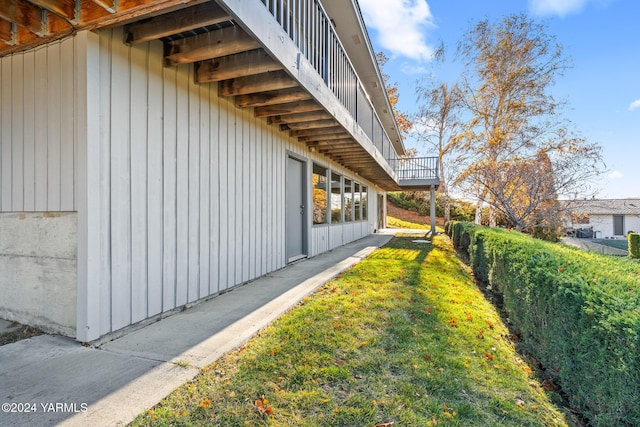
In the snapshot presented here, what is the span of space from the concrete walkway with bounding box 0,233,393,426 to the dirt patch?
26.6 m

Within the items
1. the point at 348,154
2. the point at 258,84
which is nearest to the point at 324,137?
the point at 348,154

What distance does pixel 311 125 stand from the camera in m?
5.60

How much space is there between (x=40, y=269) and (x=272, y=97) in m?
3.24

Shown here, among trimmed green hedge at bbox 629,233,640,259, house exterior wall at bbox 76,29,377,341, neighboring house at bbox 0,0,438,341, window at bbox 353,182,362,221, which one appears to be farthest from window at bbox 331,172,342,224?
trimmed green hedge at bbox 629,233,640,259

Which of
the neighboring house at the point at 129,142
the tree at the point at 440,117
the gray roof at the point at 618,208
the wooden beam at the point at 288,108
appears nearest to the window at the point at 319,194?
the wooden beam at the point at 288,108

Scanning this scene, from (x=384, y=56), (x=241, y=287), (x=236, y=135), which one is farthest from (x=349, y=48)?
(x=384, y=56)

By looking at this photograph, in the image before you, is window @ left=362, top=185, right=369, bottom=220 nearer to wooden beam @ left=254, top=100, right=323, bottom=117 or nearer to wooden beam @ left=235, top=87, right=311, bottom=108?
wooden beam @ left=254, top=100, right=323, bottom=117

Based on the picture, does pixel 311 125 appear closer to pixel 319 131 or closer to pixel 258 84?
pixel 319 131

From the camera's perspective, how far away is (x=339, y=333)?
2912 mm

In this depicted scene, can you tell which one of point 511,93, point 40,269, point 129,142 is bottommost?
point 40,269

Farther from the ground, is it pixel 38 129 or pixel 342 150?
pixel 342 150

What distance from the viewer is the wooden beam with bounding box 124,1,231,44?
246 cm

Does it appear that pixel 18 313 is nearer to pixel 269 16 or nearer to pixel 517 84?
pixel 269 16

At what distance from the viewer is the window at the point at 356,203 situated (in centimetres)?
1164
